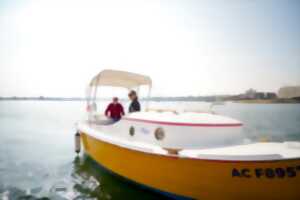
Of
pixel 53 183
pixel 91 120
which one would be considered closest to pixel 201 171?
pixel 53 183

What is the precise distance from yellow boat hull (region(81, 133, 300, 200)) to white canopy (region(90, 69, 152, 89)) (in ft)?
13.0

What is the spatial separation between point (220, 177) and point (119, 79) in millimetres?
6216

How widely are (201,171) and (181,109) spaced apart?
2.84 m

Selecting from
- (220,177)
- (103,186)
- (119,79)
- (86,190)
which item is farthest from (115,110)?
(220,177)

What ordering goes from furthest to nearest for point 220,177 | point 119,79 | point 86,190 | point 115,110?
point 119,79 < point 115,110 < point 86,190 < point 220,177

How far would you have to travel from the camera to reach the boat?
13.2ft

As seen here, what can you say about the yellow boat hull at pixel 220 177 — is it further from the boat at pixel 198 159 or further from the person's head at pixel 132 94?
the person's head at pixel 132 94

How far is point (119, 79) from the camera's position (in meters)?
9.34

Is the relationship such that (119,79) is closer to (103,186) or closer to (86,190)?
(103,186)

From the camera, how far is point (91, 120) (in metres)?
9.38

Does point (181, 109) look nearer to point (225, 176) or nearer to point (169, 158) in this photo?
point (169, 158)

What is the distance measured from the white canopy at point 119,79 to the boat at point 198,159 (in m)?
2.17

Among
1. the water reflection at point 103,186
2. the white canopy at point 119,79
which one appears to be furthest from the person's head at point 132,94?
the water reflection at point 103,186

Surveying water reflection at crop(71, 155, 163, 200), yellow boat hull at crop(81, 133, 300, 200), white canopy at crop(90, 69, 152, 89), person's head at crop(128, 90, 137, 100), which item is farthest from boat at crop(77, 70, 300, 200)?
white canopy at crop(90, 69, 152, 89)
